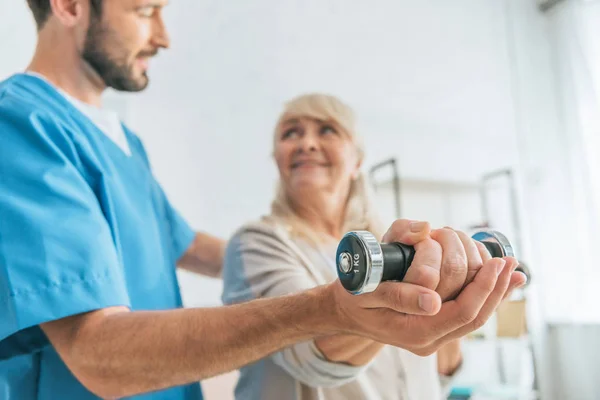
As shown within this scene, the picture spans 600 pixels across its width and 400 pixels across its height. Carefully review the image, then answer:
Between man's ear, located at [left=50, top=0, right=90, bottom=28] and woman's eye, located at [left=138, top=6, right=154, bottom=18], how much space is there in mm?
65

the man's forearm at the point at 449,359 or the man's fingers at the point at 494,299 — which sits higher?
the man's fingers at the point at 494,299

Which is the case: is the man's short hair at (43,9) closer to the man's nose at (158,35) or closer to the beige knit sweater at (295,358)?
the man's nose at (158,35)

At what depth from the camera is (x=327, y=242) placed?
550 millimetres

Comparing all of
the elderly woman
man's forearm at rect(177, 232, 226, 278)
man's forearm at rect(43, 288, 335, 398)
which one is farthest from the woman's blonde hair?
man's forearm at rect(43, 288, 335, 398)

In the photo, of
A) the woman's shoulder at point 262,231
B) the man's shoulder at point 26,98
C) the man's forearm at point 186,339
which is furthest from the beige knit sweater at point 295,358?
the man's shoulder at point 26,98

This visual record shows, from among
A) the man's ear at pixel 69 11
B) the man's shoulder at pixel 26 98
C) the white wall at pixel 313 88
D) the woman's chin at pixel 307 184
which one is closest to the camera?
the man's shoulder at pixel 26 98

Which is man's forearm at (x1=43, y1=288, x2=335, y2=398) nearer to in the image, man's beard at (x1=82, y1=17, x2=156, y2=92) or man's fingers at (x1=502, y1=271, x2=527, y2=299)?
man's fingers at (x1=502, y1=271, x2=527, y2=299)

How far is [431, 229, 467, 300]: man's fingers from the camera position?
0.27 metres

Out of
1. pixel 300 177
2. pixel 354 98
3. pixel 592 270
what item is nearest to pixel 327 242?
pixel 300 177

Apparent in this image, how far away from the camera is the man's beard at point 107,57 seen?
0.50 metres

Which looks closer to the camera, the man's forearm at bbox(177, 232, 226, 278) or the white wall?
the man's forearm at bbox(177, 232, 226, 278)

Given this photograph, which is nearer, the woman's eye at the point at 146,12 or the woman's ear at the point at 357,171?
the woman's eye at the point at 146,12

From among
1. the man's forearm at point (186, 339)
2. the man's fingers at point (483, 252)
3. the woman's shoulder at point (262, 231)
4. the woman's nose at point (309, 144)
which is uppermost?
the woman's nose at point (309, 144)

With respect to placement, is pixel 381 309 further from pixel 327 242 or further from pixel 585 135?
pixel 585 135
